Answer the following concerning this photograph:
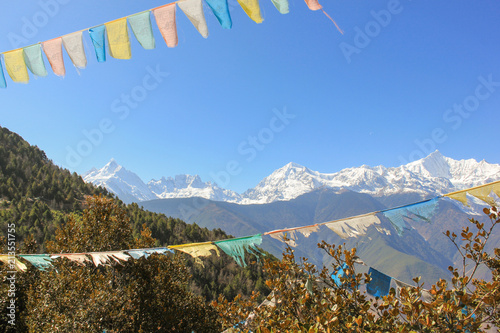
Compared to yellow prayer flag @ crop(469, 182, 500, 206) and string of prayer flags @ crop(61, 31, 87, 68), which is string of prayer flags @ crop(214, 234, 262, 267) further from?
string of prayer flags @ crop(61, 31, 87, 68)

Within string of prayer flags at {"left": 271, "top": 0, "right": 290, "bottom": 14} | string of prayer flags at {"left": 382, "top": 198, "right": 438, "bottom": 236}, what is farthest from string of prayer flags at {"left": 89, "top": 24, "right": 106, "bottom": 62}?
string of prayer flags at {"left": 382, "top": 198, "right": 438, "bottom": 236}

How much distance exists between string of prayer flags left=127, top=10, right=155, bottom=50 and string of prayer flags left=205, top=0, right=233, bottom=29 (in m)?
1.17

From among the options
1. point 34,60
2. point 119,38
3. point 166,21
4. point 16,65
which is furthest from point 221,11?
point 16,65

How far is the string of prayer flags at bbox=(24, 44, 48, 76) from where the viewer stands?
5020mm

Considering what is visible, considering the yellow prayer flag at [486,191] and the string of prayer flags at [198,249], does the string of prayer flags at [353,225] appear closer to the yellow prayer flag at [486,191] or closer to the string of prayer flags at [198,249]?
the yellow prayer flag at [486,191]

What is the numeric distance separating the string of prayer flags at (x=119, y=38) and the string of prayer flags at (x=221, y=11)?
63.0 inches

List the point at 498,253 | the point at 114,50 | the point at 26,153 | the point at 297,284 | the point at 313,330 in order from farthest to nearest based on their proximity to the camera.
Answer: the point at 26,153 → the point at 114,50 → the point at 297,284 → the point at 498,253 → the point at 313,330

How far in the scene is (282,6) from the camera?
3.48 m

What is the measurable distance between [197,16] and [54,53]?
3.04 metres

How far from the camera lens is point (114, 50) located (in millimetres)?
4395

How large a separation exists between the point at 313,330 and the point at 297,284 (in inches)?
51.6

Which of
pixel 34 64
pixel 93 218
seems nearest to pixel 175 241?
pixel 93 218

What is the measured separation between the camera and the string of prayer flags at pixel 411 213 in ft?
14.2

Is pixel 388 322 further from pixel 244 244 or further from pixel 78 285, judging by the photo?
pixel 78 285
